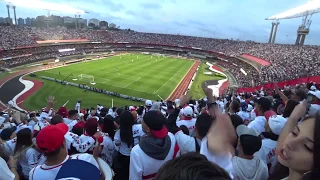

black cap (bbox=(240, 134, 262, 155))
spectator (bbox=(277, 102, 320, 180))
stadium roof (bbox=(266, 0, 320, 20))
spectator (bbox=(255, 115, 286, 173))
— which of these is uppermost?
stadium roof (bbox=(266, 0, 320, 20))

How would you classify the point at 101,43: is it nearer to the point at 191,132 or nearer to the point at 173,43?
the point at 173,43

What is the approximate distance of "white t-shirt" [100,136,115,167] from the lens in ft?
17.3

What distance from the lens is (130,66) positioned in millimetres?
49375

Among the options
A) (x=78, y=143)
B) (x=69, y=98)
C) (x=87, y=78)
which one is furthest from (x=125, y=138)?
(x=87, y=78)

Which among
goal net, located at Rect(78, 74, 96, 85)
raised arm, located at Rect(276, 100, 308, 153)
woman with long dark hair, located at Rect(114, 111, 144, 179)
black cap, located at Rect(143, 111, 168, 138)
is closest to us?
raised arm, located at Rect(276, 100, 308, 153)

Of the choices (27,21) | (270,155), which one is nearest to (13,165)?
(270,155)

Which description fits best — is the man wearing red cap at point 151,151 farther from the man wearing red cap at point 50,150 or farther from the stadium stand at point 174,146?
the man wearing red cap at point 50,150

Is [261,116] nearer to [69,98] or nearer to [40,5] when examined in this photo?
[69,98]

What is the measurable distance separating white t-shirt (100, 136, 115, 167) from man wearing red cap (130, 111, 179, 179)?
6.27ft

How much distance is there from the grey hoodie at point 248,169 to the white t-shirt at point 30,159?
3.77 m

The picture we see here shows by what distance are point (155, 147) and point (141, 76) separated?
37836 millimetres

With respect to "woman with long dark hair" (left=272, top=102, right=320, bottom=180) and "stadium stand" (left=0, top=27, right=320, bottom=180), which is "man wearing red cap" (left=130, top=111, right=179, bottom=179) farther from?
"woman with long dark hair" (left=272, top=102, right=320, bottom=180)

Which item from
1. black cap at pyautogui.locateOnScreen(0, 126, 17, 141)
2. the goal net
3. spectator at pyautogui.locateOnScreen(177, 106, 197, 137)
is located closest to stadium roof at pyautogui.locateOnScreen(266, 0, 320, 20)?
the goal net

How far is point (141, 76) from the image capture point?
40969 mm
